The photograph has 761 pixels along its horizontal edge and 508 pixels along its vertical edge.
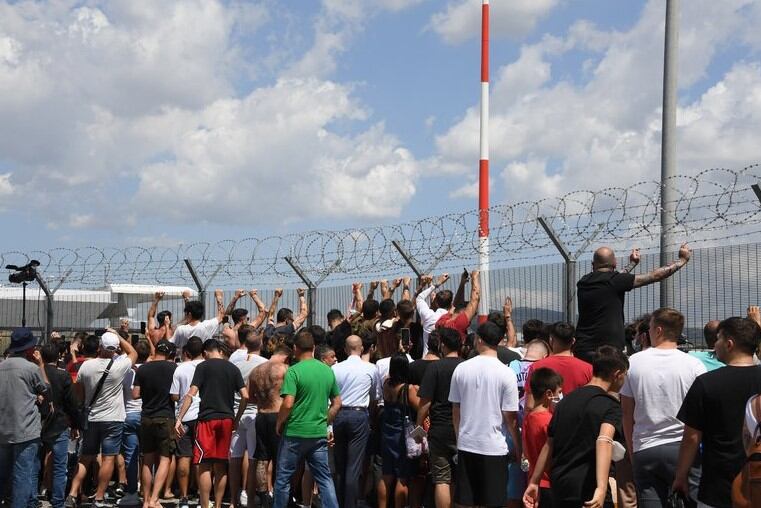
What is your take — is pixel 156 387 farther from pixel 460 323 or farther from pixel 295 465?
pixel 460 323

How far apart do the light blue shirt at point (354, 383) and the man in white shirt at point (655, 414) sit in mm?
3575

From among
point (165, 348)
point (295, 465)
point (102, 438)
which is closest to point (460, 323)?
point (295, 465)

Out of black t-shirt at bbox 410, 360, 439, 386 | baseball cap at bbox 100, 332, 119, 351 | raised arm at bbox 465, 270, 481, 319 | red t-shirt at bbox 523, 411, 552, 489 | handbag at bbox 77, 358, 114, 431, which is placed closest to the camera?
red t-shirt at bbox 523, 411, 552, 489

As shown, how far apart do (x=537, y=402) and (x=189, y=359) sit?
16.6 feet

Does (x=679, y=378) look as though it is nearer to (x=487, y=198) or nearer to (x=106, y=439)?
(x=106, y=439)

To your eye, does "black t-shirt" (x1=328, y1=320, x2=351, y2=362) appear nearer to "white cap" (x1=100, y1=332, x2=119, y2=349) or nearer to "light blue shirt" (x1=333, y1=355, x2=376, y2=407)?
"light blue shirt" (x1=333, y1=355, x2=376, y2=407)

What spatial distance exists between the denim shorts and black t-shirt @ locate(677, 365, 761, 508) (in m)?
7.37

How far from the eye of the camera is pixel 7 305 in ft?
76.4

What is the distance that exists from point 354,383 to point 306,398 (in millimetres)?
683

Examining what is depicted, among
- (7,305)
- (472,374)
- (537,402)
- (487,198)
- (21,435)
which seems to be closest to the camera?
(537,402)

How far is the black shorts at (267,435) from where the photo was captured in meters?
9.45

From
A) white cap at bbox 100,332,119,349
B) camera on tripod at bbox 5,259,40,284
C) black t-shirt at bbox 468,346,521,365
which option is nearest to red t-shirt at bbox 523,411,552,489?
black t-shirt at bbox 468,346,521,365

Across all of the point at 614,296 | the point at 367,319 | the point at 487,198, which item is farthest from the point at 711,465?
the point at 487,198

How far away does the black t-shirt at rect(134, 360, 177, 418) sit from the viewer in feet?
35.1
